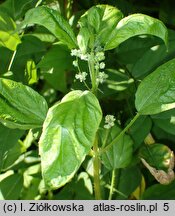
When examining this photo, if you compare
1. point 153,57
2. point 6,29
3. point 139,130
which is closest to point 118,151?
point 139,130

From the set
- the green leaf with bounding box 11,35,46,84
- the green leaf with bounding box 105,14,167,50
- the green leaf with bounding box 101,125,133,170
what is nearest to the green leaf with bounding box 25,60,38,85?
the green leaf with bounding box 11,35,46,84

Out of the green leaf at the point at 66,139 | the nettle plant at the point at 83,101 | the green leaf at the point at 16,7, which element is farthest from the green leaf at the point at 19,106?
the green leaf at the point at 16,7

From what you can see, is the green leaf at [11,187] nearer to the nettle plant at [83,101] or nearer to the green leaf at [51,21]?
the nettle plant at [83,101]

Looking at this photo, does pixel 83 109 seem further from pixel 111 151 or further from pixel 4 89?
pixel 111 151

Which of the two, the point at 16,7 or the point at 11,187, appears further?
the point at 11,187

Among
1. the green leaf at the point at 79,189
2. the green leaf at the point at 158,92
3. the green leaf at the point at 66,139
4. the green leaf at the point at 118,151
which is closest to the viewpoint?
the green leaf at the point at 66,139

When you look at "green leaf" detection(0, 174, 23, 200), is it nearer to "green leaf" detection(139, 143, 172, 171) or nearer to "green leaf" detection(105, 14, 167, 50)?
"green leaf" detection(139, 143, 172, 171)

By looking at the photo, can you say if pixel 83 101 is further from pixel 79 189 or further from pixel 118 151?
pixel 79 189
